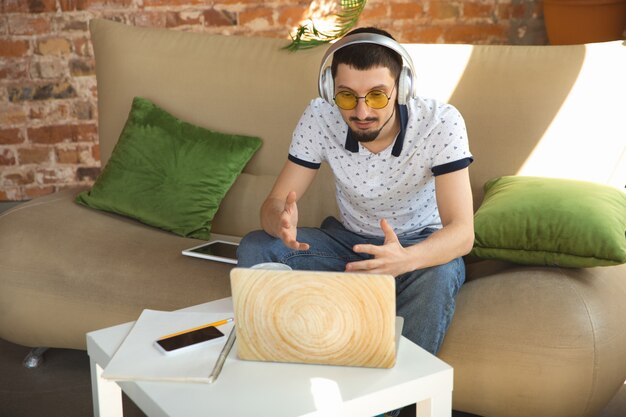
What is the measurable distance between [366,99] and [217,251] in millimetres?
709

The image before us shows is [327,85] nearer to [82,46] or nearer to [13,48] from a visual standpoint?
[82,46]

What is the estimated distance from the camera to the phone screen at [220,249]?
2.25m

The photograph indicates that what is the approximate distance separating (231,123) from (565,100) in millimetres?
1079

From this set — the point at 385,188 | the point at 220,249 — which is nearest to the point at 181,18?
the point at 220,249

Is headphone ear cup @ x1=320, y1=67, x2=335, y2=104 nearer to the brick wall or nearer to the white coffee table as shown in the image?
the white coffee table

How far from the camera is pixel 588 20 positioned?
147 inches

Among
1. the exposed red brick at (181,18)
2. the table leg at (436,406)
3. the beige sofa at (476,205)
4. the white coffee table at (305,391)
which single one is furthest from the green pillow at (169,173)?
the exposed red brick at (181,18)

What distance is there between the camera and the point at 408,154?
200cm

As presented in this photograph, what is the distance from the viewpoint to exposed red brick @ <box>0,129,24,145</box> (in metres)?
3.89

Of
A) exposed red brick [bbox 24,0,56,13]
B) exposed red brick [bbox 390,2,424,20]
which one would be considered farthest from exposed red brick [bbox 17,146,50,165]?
exposed red brick [bbox 390,2,424,20]

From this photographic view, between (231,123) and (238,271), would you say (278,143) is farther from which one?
(238,271)

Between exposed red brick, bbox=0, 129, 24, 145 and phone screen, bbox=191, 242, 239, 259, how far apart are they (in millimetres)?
2000

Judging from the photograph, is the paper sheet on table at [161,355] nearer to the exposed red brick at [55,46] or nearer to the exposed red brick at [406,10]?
the exposed red brick at [55,46]

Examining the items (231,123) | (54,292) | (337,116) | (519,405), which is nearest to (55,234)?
(54,292)
